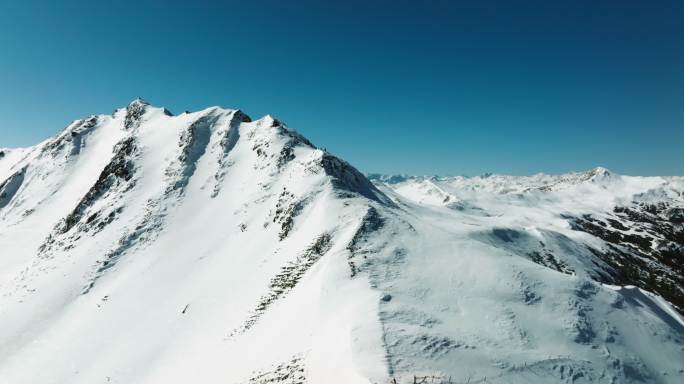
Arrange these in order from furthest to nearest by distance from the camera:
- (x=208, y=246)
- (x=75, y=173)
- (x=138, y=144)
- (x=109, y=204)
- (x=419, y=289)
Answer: (x=75, y=173)
(x=138, y=144)
(x=109, y=204)
(x=208, y=246)
(x=419, y=289)

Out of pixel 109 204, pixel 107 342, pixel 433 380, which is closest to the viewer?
pixel 433 380

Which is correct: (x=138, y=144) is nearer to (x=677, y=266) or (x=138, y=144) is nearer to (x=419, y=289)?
(x=419, y=289)

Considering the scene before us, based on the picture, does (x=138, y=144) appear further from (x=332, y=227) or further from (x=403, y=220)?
(x=403, y=220)

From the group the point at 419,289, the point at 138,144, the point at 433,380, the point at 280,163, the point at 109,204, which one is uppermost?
the point at 138,144

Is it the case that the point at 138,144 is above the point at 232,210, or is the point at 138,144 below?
above

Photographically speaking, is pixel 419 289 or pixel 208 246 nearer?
pixel 419 289

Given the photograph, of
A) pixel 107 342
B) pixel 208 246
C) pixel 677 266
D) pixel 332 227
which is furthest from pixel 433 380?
pixel 677 266
